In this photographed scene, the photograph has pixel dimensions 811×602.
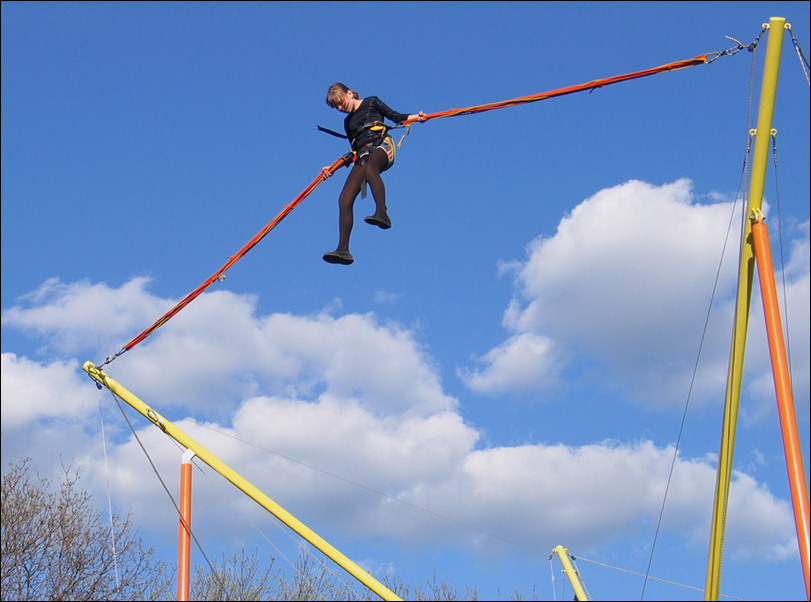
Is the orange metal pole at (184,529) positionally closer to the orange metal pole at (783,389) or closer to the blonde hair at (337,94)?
the blonde hair at (337,94)

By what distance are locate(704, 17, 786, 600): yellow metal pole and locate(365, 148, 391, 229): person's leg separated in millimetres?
2702

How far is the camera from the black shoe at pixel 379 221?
7625mm

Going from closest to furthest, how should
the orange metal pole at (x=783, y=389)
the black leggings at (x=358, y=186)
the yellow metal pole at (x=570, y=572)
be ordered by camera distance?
the orange metal pole at (x=783, y=389) < the black leggings at (x=358, y=186) < the yellow metal pole at (x=570, y=572)

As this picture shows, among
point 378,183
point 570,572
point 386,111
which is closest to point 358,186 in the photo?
point 378,183

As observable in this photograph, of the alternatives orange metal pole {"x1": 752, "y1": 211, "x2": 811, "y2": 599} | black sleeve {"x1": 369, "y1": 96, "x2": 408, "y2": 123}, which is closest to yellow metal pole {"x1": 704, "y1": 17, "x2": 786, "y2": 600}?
orange metal pole {"x1": 752, "y1": 211, "x2": 811, "y2": 599}

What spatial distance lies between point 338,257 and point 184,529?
307cm

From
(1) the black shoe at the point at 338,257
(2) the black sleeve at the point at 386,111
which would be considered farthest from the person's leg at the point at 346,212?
(2) the black sleeve at the point at 386,111

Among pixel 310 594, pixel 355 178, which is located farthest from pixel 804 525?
pixel 310 594

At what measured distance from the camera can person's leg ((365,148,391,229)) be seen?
7668mm

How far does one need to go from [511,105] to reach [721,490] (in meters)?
3.37

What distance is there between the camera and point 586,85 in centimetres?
776

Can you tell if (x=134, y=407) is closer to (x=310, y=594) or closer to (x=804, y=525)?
(x=804, y=525)

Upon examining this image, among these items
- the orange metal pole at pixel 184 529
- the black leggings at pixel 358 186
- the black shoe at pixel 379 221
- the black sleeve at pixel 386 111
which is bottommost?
the orange metal pole at pixel 184 529

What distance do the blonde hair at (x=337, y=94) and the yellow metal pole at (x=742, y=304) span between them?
10.6 feet
